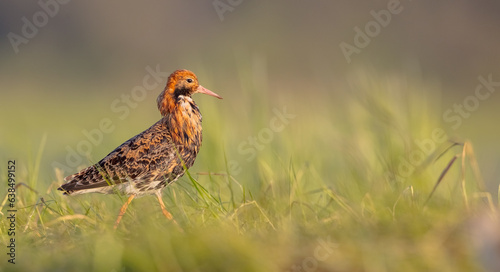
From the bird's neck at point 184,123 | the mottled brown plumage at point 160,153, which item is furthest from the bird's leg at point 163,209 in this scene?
the bird's neck at point 184,123

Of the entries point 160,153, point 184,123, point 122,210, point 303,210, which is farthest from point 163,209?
point 303,210

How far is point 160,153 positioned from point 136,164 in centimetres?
21

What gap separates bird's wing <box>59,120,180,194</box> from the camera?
6.00 metres

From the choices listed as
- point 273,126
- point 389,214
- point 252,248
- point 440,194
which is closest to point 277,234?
point 252,248

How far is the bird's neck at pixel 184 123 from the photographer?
6129mm

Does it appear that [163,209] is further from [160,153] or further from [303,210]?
[303,210]

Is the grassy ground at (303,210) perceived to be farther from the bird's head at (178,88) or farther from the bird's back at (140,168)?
the bird's head at (178,88)

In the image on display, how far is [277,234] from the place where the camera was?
4.87 metres

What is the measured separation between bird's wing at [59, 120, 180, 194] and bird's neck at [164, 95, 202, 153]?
0.07 meters

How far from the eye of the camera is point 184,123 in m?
6.15

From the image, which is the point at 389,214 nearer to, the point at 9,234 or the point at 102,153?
the point at 9,234

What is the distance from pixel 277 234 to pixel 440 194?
5.21ft

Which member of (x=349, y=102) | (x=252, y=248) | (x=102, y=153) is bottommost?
(x=252, y=248)

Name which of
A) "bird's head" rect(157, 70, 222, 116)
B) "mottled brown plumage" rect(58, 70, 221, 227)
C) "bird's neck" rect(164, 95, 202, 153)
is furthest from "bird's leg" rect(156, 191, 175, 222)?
"bird's head" rect(157, 70, 222, 116)
